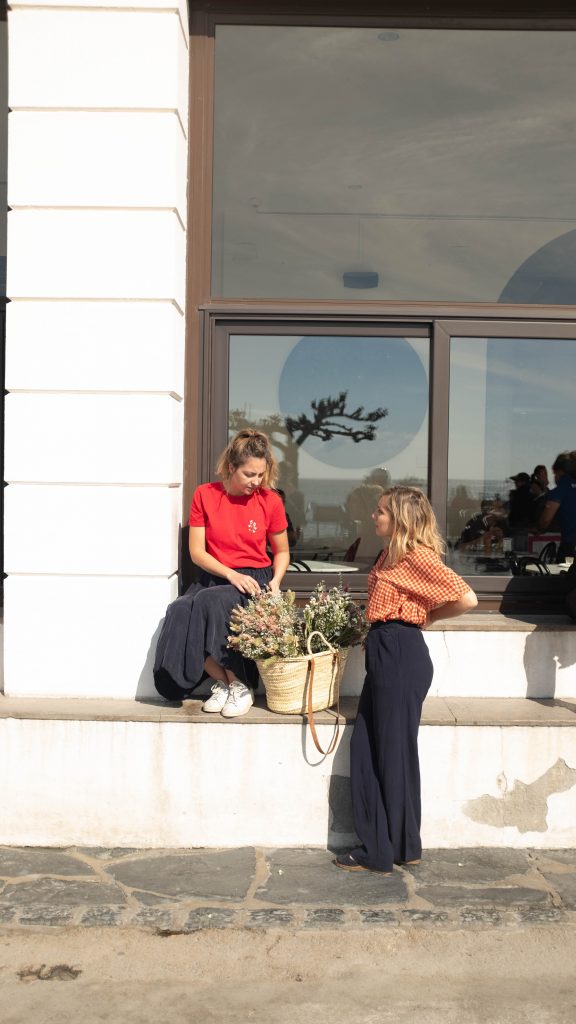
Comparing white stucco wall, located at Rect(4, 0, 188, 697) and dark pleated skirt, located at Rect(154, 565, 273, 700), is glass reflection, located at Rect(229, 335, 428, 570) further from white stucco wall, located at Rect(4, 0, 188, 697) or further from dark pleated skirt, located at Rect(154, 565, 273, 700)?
dark pleated skirt, located at Rect(154, 565, 273, 700)

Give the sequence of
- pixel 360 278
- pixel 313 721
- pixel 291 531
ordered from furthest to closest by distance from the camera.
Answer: pixel 291 531 → pixel 360 278 → pixel 313 721

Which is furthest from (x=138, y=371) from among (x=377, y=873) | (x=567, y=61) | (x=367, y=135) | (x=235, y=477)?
(x=567, y=61)

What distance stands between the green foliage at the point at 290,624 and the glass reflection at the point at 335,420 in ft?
3.10

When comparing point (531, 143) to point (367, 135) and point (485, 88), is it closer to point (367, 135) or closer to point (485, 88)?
point (485, 88)

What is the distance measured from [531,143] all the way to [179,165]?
6.80ft

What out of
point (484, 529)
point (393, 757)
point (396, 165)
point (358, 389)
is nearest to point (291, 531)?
point (358, 389)

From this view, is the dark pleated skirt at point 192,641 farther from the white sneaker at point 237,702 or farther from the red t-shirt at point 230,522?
the red t-shirt at point 230,522

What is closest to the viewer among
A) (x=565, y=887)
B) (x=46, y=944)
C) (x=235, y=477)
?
(x=46, y=944)

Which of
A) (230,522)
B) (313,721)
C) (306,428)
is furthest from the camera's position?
(306,428)

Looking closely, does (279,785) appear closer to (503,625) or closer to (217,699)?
(217,699)

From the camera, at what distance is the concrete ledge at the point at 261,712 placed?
182 inches

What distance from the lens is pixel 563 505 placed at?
604 cm

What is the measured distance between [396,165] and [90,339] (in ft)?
6.83

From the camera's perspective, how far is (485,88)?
5.71m
